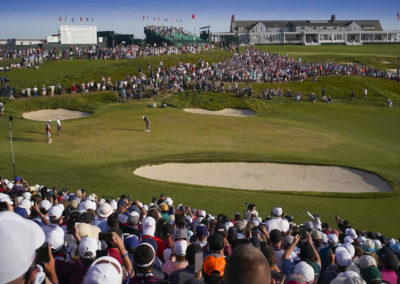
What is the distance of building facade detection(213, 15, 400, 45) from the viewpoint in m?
154

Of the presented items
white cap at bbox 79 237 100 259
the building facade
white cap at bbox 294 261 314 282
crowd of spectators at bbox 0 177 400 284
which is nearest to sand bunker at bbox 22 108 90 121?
crowd of spectators at bbox 0 177 400 284

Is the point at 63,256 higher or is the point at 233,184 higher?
the point at 63,256

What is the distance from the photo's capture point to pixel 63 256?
769 centimetres

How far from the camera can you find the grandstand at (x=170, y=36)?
3417 inches

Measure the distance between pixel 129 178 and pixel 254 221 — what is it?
14.0 meters

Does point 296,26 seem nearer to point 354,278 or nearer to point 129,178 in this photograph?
point 129,178

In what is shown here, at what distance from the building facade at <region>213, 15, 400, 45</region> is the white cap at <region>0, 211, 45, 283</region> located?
153418 mm

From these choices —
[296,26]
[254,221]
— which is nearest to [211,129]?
[254,221]

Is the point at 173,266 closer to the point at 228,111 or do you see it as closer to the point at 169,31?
the point at 228,111

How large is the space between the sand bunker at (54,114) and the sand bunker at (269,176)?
23.3 metres

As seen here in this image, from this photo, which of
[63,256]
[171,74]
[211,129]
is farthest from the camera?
[171,74]

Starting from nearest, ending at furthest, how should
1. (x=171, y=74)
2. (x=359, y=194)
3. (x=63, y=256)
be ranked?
Result: (x=63, y=256) → (x=359, y=194) → (x=171, y=74)

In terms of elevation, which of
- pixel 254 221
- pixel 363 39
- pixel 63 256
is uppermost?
pixel 363 39

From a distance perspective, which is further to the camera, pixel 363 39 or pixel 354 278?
pixel 363 39
